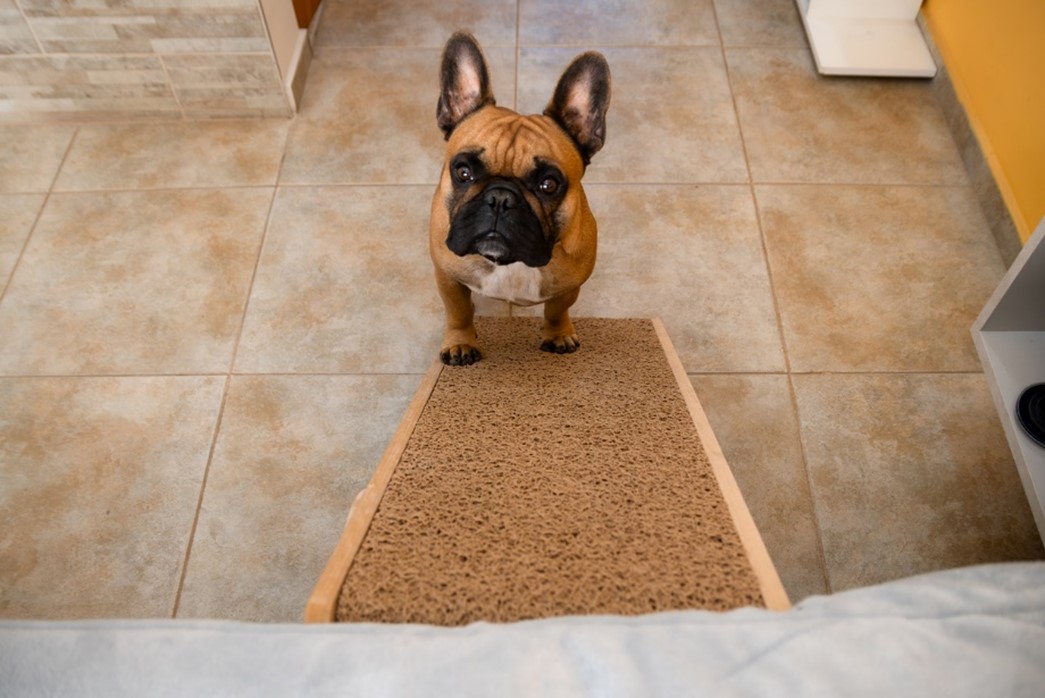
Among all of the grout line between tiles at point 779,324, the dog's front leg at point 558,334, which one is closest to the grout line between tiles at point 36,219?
the dog's front leg at point 558,334

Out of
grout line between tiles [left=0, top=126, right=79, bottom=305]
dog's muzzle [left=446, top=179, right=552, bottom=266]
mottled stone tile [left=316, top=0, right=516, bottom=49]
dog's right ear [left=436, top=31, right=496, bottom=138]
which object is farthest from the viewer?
mottled stone tile [left=316, top=0, right=516, bottom=49]

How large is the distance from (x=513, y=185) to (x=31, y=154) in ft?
6.93

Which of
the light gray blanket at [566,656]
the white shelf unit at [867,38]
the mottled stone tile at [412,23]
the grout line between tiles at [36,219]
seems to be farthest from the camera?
the mottled stone tile at [412,23]

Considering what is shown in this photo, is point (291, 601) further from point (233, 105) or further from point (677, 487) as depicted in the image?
point (233, 105)

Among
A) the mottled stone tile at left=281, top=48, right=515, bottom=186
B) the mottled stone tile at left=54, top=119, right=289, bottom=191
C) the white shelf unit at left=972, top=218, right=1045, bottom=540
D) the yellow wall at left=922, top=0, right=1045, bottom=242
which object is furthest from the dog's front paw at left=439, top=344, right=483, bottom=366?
the yellow wall at left=922, top=0, right=1045, bottom=242

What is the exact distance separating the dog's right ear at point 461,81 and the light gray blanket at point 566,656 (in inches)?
48.3

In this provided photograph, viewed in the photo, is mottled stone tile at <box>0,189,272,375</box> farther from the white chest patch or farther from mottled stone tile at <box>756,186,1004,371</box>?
mottled stone tile at <box>756,186,1004,371</box>

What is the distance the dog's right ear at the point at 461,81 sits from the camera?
1.64 m

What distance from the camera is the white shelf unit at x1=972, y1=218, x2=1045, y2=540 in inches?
62.8

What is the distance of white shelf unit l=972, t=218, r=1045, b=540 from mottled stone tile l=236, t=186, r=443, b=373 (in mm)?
1431

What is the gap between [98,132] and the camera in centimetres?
280

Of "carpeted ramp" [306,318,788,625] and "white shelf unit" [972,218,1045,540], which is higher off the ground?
"carpeted ramp" [306,318,788,625]

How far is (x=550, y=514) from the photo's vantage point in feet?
3.95

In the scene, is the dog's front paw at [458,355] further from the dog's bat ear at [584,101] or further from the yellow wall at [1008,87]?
the yellow wall at [1008,87]
